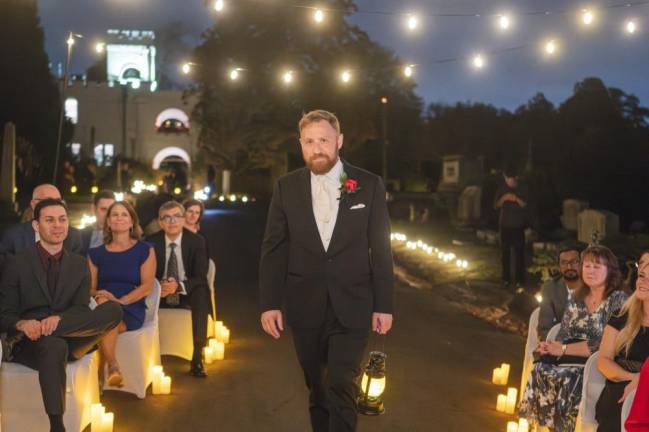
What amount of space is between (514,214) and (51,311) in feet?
28.4

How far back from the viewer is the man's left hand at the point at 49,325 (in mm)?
5586

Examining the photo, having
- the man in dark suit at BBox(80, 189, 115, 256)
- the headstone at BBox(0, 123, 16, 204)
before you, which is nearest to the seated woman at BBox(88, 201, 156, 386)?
the man in dark suit at BBox(80, 189, 115, 256)

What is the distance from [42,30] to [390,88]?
2842 centimetres

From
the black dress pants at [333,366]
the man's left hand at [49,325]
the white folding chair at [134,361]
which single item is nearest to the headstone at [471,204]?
the white folding chair at [134,361]

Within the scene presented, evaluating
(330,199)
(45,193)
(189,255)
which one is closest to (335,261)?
(330,199)

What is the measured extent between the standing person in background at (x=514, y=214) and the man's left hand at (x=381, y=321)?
8570mm

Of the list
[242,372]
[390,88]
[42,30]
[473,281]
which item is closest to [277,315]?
[242,372]

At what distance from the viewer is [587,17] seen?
13852mm

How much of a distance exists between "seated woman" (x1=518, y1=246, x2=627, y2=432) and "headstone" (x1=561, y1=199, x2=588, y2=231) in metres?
12.8

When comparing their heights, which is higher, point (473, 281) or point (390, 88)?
point (390, 88)

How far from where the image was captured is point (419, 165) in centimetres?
4525

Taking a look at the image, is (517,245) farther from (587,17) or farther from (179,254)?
(179,254)

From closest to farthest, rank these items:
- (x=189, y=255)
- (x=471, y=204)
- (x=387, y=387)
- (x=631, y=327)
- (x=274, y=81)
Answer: (x=631, y=327) → (x=387, y=387) → (x=189, y=255) → (x=471, y=204) → (x=274, y=81)

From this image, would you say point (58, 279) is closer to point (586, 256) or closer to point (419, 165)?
point (586, 256)
